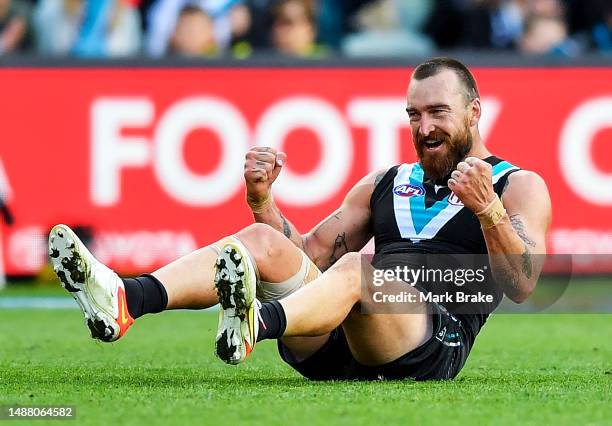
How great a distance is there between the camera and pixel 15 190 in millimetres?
13211

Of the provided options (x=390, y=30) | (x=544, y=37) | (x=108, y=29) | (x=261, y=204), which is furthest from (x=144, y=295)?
(x=544, y=37)

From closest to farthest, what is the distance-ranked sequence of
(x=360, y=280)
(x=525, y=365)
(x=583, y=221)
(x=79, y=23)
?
1. (x=360, y=280)
2. (x=525, y=365)
3. (x=583, y=221)
4. (x=79, y=23)

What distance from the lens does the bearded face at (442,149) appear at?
678 cm

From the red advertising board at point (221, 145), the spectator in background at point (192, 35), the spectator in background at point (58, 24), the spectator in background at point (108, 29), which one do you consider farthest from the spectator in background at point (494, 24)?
the spectator in background at point (58, 24)

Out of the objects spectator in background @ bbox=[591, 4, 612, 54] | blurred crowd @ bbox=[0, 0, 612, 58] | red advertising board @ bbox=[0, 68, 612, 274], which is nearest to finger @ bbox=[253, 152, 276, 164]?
red advertising board @ bbox=[0, 68, 612, 274]

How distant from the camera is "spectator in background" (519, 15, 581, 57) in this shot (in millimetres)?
14320

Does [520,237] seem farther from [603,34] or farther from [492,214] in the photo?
[603,34]

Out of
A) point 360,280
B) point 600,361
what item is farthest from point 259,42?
point 360,280

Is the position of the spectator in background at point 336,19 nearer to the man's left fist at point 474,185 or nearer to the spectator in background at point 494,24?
the spectator in background at point 494,24

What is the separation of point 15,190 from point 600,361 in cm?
713

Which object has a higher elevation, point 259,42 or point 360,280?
point 259,42

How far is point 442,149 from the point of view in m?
6.80

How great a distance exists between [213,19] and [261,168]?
8.15m

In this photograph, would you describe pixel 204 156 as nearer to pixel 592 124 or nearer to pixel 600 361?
pixel 592 124
